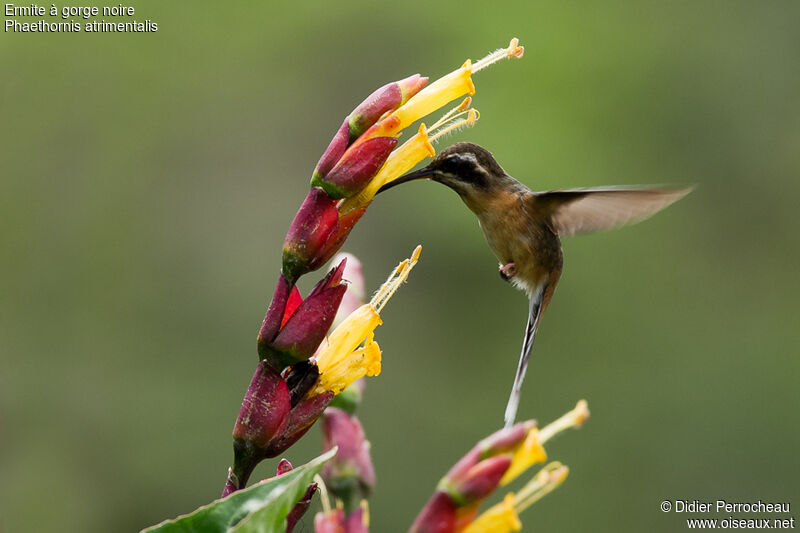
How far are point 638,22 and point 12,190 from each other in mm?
3320

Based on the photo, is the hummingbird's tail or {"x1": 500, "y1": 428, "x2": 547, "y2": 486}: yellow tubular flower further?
the hummingbird's tail

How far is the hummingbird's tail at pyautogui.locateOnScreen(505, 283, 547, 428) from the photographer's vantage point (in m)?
1.69

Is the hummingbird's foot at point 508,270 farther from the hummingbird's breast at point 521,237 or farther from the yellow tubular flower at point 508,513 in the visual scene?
the yellow tubular flower at point 508,513

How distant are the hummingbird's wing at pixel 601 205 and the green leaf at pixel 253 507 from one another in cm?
93

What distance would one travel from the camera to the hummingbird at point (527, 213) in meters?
1.98

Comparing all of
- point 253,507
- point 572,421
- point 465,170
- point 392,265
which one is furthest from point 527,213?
point 392,265

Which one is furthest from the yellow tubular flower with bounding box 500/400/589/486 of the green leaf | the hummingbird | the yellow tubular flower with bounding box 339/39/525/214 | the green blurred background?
the green blurred background

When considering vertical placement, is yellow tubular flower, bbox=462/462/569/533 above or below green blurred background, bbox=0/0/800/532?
below

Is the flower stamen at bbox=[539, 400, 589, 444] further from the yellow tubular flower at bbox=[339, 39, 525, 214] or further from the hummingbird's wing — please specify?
the hummingbird's wing

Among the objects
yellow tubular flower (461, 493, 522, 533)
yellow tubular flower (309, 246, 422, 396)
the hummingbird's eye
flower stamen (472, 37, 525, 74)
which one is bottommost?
yellow tubular flower (461, 493, 522, 533)

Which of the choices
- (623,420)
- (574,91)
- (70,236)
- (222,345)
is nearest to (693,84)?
(574,91)

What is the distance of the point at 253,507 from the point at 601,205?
119cm

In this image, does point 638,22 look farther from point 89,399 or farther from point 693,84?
point 89,399

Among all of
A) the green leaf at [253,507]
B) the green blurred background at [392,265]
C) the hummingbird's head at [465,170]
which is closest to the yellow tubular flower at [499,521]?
the green leaf at [253,507]
